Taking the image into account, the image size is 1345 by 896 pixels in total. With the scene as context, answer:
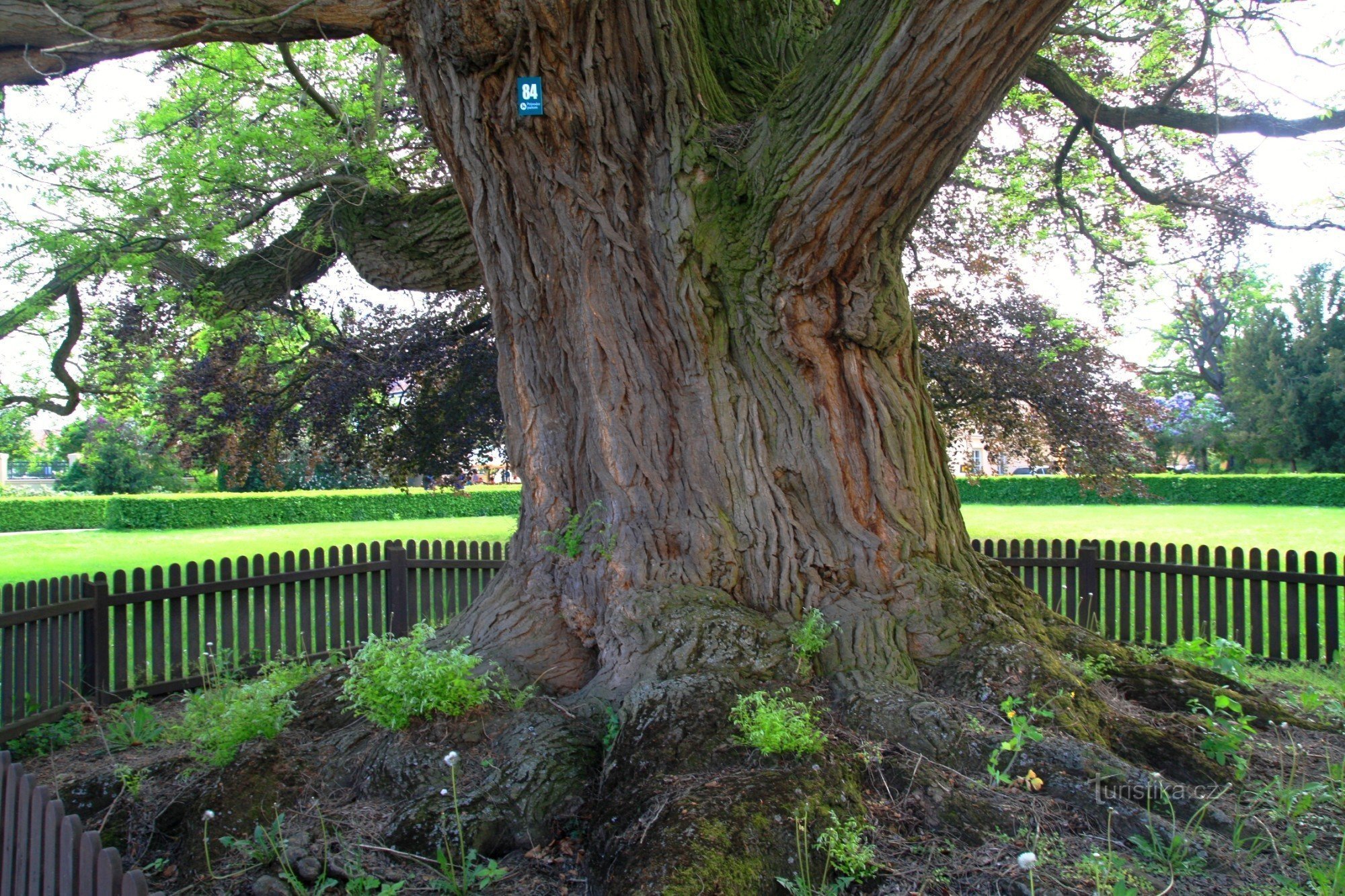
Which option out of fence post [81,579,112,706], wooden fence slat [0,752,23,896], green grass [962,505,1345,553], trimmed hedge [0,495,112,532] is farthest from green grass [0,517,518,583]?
green grass [962,505,1345,553]

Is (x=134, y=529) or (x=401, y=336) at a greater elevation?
(x=401, y=336)

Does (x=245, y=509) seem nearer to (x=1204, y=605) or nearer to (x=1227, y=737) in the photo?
(x=1204, y=605)

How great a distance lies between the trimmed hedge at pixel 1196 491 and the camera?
2884 centimetres

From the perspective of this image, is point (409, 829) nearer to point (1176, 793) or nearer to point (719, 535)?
point (719, 535)

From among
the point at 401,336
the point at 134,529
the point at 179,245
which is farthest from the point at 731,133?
the point at 134,529

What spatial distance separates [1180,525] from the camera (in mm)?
23922

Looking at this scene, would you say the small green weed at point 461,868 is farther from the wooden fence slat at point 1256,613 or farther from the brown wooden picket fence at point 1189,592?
the wooden fence slat at point 1256,613

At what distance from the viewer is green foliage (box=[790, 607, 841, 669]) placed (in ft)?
14.0

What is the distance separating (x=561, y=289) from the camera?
5.03 m

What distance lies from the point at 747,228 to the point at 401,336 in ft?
18.5

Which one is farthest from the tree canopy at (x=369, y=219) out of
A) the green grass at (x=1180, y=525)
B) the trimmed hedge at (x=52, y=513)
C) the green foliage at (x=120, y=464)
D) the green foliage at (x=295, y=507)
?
the green foliage at (x=120, y=464)

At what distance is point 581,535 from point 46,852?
3.04 metres

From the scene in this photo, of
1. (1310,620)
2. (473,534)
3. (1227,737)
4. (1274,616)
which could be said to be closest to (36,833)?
(1227,737)

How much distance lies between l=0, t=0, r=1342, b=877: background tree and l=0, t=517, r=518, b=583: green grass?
8964 mm
